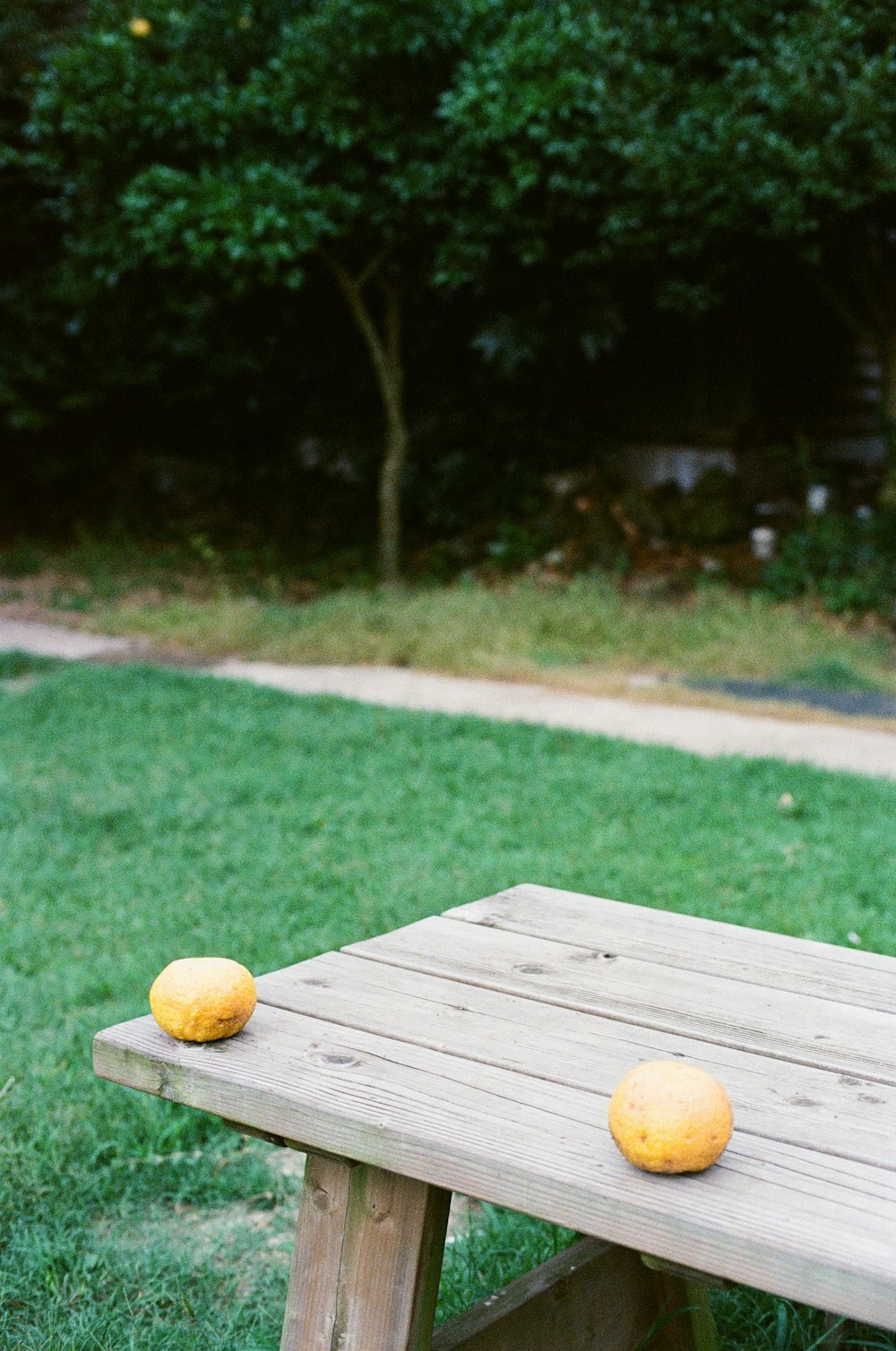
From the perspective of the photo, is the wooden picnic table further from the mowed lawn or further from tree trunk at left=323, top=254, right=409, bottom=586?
tree trunk at left=323, top=254, right=409, bottom=586

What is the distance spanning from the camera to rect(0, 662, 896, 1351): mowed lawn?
7.33 ft

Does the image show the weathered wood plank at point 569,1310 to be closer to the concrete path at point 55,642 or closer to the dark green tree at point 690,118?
the concrete path at point 55,642

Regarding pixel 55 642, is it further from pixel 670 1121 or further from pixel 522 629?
pixel 670 1121

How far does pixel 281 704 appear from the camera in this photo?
657 cm

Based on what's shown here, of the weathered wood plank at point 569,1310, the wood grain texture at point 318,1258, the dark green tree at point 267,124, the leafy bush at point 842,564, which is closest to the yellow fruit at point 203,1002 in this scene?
the wood grain texture at point 318,1258

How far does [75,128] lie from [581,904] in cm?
893

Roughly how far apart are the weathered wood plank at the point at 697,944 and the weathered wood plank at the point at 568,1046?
9.0 inches

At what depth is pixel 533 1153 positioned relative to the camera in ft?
4.07

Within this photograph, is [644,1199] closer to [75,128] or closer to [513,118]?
[513,118]

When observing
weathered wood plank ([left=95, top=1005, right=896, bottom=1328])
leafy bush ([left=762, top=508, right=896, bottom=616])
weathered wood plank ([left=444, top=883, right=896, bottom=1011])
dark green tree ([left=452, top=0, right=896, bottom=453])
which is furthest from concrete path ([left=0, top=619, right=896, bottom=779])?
weathered wood plank ([left=95, top=1005, right=896, bottom=1328])

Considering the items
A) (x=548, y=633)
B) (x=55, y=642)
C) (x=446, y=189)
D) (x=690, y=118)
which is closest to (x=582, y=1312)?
→ (x=548, y=633)

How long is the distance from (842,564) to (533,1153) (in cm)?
880

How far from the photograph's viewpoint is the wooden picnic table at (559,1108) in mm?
1170

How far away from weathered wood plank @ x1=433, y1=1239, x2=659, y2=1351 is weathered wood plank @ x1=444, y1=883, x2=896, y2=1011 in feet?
1.32
